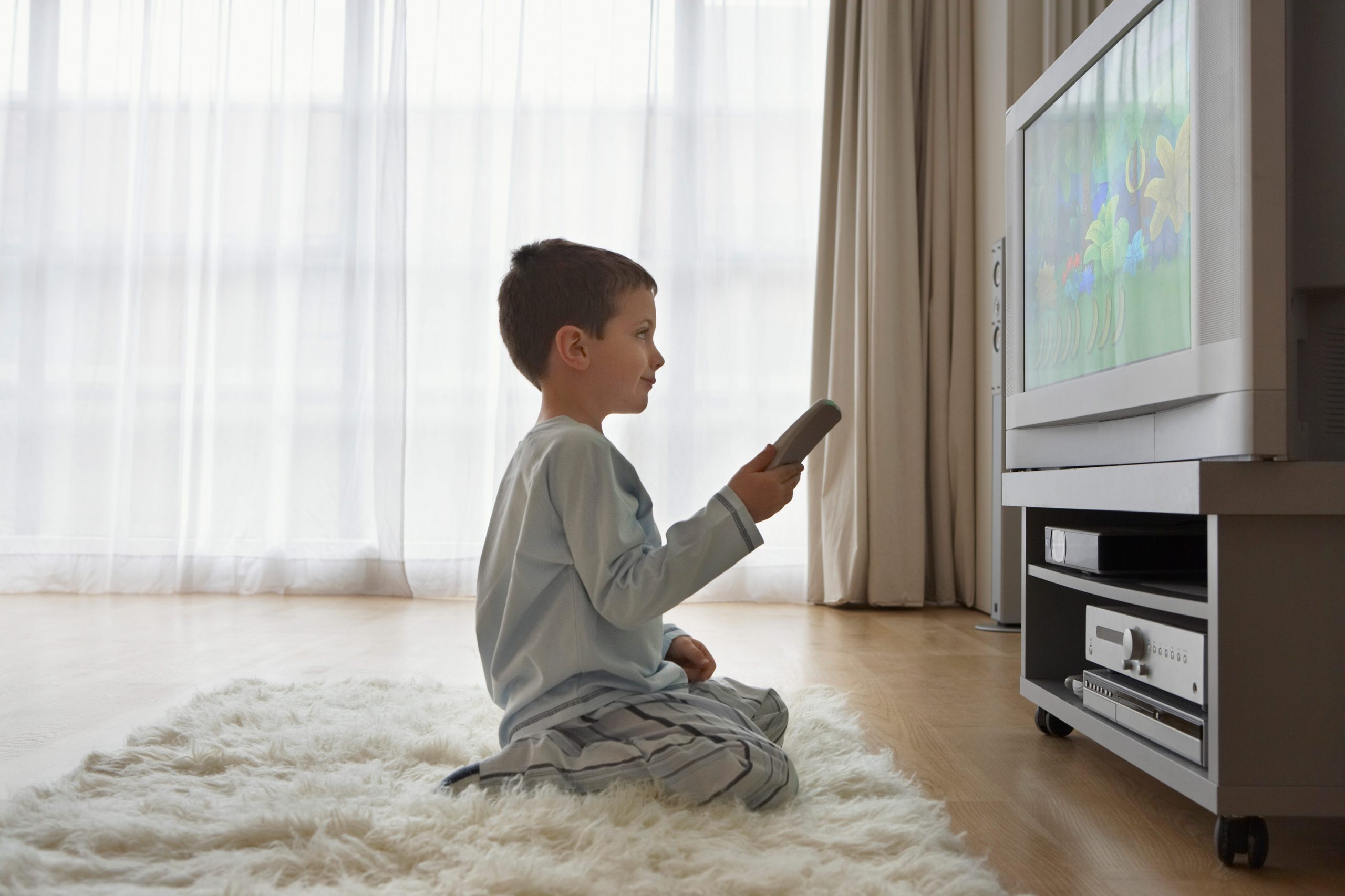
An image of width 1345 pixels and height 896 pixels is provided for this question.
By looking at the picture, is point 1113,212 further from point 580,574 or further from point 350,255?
point 350,255

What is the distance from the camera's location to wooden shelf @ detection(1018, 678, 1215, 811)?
1.09 metres

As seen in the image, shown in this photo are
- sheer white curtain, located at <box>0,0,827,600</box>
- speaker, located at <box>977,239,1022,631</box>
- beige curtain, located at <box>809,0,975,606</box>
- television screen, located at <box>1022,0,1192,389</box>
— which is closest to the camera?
television screen, located at <box>1022,0,1192,389</box>

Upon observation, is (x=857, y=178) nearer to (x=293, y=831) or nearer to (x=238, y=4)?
(x=238, y=4)

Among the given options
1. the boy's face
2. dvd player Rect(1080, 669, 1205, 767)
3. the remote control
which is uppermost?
the boy's face

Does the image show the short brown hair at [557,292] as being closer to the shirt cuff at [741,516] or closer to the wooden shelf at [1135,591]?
the shirt cuff at [741,516]

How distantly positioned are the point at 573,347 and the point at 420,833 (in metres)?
0.58

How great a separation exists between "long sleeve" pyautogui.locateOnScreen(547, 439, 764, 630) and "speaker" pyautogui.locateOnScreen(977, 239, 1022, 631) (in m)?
1.86

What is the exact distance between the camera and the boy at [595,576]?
1.14 m

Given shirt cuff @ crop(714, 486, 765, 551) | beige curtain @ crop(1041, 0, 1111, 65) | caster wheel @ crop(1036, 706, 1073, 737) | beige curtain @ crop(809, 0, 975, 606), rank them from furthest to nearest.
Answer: beige curtain @ crop(809, 0, 975, 606), beige curtain @ crop(1041, 0, 1111, 65), caster wheel @ crop(1036, 706, 1073, 737), shirt cuff @ crop(714, 486, 765, 551)

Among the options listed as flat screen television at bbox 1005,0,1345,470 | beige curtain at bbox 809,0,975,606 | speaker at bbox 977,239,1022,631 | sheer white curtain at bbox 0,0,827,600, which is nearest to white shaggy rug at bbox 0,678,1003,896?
flat screen television at bbox 1005,0,1345,470

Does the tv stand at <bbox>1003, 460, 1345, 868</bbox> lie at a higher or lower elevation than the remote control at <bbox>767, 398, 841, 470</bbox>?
lower

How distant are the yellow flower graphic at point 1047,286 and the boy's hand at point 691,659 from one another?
82cm

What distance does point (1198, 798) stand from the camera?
1.08 metres

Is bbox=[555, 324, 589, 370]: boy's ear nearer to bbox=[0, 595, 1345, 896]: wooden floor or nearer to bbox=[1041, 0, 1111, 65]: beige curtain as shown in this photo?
bbox=[0, 595, 1345, 896]: wooden floor
